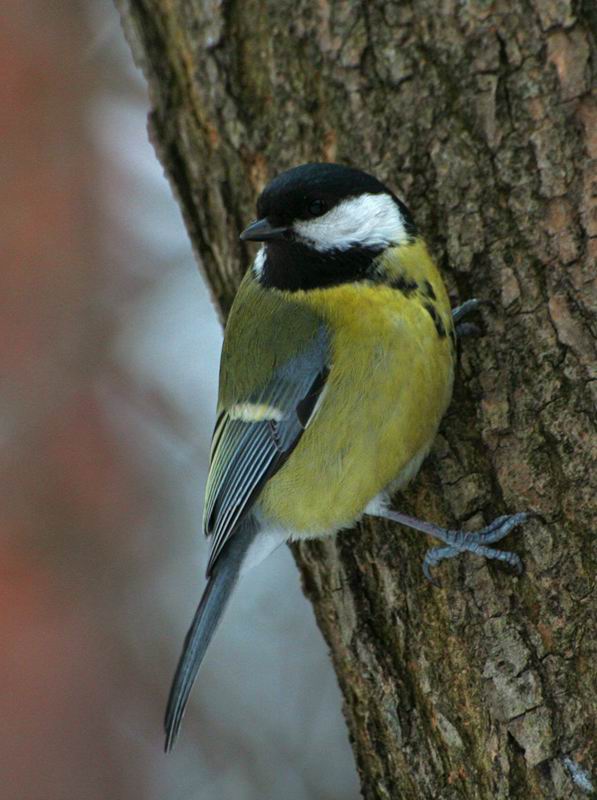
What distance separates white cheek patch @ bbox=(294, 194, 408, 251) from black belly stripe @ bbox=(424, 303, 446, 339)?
0.68 ft

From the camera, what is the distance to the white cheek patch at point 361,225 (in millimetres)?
2588

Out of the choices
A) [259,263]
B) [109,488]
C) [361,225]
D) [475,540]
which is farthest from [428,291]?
[109,488]

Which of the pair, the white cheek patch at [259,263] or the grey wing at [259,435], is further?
the white cheek patch at [259,263]

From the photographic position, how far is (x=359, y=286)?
102 inches

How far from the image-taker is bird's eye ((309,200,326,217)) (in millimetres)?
2576

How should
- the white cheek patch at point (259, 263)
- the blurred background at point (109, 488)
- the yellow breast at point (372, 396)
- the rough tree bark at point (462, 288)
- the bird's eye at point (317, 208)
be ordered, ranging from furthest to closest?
1. the blurred background at point (109, 488)
2. the white cheek patch at point (259, 263)
3. the bird's eye at point (317, 208)
4. the yellow breast at point (372, 396)
5. the rough tree bark at point (462, 288)

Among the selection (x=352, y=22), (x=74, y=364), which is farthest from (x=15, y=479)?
(x=352, y=22)

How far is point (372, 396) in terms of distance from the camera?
2492mm

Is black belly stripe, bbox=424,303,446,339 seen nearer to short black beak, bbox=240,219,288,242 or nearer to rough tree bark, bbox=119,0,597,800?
rough tree bark, bbox=119,0,597,800

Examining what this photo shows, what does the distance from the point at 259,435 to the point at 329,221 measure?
61 cm

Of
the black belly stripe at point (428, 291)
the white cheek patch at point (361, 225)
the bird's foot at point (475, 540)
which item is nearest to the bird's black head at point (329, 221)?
the white cheek patch at point (361, 225)

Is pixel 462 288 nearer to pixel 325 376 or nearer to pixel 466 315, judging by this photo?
pixel 466 315

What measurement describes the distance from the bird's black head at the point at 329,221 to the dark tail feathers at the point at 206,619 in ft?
2.45

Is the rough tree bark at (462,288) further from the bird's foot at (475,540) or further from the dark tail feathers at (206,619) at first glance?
the dark tail feathers at (206,619)
